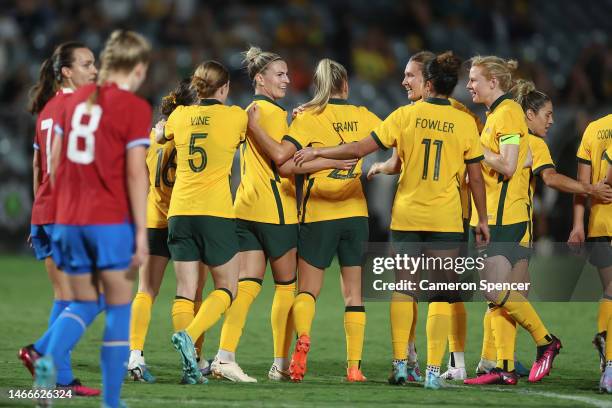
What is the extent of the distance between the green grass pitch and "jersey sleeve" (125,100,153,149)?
1640 mm

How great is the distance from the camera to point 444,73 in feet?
23.8

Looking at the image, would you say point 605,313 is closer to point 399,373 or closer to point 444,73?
point 399,373

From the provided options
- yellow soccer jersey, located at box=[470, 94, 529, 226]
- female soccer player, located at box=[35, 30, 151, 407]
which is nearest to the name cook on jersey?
yellow soccer jersey, located at box=[470, 94, 529, 226]

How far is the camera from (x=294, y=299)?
7.83m

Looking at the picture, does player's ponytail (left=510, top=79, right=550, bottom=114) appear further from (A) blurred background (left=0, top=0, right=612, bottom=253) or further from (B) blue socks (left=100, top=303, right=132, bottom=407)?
(A) blurred background (left=0, top=0, right=612, bottom=253)

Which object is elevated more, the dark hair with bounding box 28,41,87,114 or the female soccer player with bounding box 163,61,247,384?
the dark hair with bounding box 28,41,87,114

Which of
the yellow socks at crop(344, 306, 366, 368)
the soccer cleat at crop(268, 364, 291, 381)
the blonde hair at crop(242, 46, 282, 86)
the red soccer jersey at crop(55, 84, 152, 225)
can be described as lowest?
the soccer cleat at crop(268, 364, 291, 381)

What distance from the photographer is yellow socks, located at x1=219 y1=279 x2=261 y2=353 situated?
765cm

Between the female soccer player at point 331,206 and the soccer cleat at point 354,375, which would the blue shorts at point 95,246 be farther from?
the soccer cleat at point 354,375

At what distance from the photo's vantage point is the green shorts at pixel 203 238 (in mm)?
7387

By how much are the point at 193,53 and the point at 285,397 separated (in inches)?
467

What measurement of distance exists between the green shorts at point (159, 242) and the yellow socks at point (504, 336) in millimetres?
2459

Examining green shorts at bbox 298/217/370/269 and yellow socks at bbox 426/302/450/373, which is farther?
green shorts at bbox 298/217/370/269

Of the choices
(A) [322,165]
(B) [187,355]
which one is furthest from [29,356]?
(A) [322,165]
